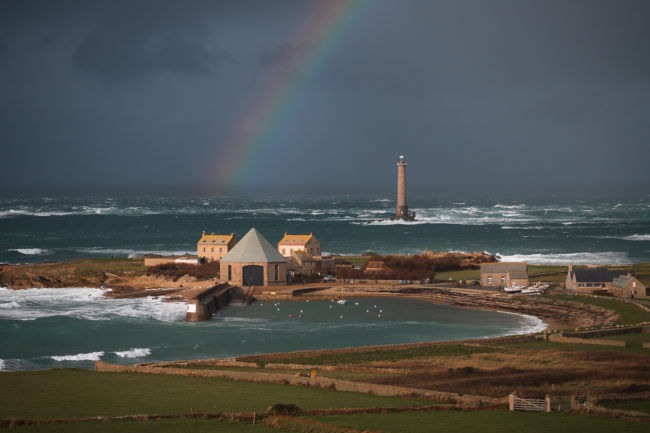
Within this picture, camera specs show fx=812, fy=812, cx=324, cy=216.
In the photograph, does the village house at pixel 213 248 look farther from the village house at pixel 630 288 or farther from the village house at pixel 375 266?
the village house at pixel 630 288

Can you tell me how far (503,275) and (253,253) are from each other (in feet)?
62.5

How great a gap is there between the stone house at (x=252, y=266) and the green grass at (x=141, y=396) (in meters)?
29.9

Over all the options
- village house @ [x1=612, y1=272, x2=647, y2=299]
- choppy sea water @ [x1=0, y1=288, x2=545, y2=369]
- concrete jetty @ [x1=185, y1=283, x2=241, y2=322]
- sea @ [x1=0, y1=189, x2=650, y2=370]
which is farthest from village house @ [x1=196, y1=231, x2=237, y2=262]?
village house @ [x1=612, y1=272, x2=647, y2=299]

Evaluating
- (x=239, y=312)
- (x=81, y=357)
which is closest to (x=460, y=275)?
(x=239, y=312)

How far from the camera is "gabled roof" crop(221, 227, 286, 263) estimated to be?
6191 cm

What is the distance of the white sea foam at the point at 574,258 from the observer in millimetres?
82312

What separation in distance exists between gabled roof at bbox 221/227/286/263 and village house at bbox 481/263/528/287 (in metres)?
15.7

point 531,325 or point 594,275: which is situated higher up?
point 594,275

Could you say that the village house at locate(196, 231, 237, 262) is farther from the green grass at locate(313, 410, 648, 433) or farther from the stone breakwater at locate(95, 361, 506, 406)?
the green grass at locate(313, 410, 648, 433)

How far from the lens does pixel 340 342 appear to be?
42.5 metres

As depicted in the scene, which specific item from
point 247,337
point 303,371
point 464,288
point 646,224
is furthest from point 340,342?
point 646,224

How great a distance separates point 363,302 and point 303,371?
78.6 feet

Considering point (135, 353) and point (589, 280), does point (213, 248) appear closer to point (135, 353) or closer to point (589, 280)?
point (589, 280)

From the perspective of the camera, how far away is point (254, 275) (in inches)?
2442
